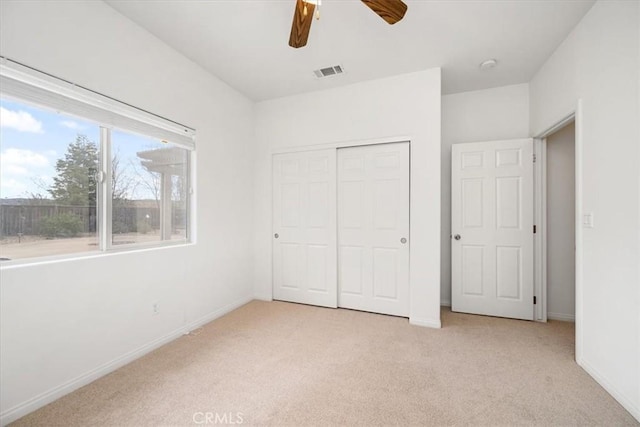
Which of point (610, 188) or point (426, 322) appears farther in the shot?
point (426, 322)

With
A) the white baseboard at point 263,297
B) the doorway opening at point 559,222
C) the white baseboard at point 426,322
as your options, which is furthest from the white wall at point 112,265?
the doorway opening at point 559,222

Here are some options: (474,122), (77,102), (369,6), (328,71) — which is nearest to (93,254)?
(77,102)

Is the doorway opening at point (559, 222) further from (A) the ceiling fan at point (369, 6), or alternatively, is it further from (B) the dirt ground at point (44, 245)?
(B) the dirt ground at point (44, 245)

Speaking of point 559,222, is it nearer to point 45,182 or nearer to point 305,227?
point 305,227

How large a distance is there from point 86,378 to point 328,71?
3381 mm

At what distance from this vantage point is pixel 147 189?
2447 millimetres

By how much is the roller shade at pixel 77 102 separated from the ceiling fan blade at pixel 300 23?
145 centimetres

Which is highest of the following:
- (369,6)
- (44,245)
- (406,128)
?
(369,6)

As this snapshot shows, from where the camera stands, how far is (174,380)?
191 cm

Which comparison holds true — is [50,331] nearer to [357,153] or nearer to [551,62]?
[357,153]

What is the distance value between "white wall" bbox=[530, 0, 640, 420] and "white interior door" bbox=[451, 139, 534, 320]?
0.90 m

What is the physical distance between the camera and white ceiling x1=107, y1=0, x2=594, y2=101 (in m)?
2.03

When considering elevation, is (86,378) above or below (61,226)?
below

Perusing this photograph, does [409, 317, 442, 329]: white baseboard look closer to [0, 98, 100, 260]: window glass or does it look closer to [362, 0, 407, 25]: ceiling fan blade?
[362, 0, 407, 25]: ceiling fan blade
